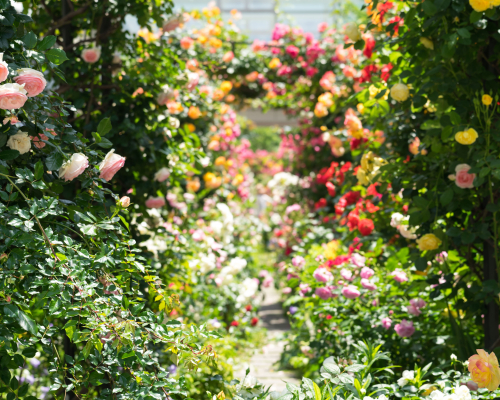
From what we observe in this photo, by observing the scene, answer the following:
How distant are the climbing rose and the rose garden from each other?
11 millimetres

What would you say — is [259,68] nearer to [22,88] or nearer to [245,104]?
[245,104]

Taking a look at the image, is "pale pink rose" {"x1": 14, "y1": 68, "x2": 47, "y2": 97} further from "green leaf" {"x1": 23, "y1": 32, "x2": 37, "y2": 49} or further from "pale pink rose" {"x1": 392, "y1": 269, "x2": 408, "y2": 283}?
"pale pink rose" {"x1": 392, "y1": 269, "x2": 408, "y2": 283}

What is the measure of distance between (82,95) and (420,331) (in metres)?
1.69

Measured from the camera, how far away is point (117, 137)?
2029mm

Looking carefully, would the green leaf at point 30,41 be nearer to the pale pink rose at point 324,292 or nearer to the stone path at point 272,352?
the stone path at point 272,352

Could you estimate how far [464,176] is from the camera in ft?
5.03

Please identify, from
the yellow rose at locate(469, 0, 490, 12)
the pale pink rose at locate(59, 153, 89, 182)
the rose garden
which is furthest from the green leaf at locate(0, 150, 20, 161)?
the yellow rose at locate(469, 0, 490, 12)

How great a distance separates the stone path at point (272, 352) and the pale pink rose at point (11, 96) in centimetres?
124

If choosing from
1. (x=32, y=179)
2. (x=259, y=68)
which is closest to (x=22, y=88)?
(x=32, y=179)

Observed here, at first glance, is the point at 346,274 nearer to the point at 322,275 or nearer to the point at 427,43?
the point at 322,275

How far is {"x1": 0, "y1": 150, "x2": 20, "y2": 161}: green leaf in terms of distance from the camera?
108cm

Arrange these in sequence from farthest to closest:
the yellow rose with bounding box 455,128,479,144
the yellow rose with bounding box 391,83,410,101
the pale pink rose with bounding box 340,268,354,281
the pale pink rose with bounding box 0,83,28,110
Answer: the pale pink rose with bounding box 340,268,354,281, the yellow rose with bounding box 391,83,410,101, the yellow rose with bounding box 455,128,479,144, the pale pink rose with bounding box 0,83,28,110

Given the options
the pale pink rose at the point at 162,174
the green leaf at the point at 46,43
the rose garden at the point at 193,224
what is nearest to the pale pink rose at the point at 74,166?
the rose garden at the point at 193,224

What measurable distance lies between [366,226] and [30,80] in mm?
1537
